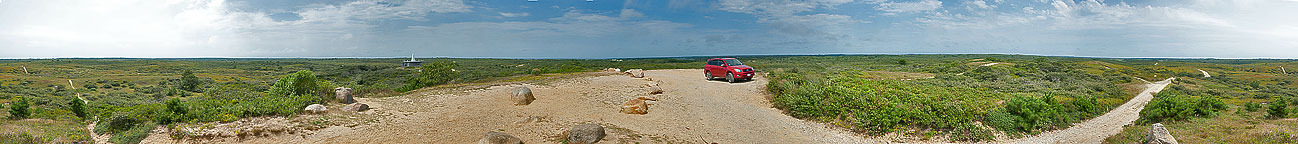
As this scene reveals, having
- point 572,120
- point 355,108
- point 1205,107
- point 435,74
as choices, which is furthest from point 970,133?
point 435,74

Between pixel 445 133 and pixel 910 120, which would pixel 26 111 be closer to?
pixel 445 133

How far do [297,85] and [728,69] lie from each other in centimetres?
1438

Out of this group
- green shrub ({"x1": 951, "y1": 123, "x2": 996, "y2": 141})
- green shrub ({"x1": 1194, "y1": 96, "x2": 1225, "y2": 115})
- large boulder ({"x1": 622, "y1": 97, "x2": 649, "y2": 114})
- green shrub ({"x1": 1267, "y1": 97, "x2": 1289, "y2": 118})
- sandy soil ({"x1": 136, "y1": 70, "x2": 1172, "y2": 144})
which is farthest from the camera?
large boulder ({"x1": 622, "y1": 97, "x2": 649, "y2": 114})

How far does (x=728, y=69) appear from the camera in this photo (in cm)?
2105

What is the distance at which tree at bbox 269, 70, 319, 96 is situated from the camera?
1270cm

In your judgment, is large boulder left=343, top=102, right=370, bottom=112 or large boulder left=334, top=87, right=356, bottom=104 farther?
large boulder left=334, top=87, right=356, bottom=104

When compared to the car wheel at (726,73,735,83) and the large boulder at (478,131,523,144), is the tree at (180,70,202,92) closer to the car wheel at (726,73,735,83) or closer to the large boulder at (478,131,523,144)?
the car wheel at (726,73,735,83)

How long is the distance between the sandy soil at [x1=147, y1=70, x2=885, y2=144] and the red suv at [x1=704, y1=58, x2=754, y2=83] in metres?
4.77

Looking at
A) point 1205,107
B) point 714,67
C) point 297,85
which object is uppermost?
point 714,67

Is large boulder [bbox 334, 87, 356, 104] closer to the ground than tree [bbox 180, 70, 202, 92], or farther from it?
farther from it

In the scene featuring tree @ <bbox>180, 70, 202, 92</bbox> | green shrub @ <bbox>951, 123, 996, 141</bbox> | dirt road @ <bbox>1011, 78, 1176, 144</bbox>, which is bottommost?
tree @ <bbox>180, 70, 202, 92</bbox>

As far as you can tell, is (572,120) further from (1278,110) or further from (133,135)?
(1278,110)

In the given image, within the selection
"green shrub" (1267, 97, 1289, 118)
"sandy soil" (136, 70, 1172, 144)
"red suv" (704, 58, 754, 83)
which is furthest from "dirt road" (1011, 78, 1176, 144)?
"red suv" (704, 58, 754, 83)

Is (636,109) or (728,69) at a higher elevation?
(728,69)
